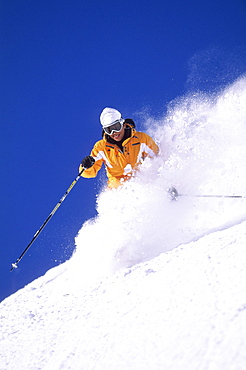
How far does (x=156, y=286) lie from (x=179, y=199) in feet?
10.5

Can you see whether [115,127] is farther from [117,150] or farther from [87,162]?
[87,162]

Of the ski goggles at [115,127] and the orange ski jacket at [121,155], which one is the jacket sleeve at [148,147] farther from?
the ski goggles at [115,127]

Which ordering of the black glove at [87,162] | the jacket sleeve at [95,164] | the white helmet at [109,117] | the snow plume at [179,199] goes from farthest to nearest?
the jacket sleeve at [95,164] → the black glove at [87,162] → the white helmet at [109,117] → the snow plume at [179,199]

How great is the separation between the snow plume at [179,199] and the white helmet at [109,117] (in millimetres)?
1189

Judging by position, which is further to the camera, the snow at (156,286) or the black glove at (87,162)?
the black glove at (87,162)

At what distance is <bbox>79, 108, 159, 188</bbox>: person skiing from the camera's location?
18.0 ft

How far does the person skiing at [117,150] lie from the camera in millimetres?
5496

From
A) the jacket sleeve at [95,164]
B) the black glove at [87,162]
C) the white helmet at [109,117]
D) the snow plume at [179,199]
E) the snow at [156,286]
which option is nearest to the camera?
the snow at [156,286]

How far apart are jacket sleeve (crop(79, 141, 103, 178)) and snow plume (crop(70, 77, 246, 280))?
54 cm

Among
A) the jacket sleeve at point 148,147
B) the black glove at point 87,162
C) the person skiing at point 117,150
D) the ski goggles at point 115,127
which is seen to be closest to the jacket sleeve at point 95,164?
the person skiing at point 117,150

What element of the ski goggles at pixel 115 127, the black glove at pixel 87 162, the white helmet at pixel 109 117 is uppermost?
the white helmet at pixel 109 117

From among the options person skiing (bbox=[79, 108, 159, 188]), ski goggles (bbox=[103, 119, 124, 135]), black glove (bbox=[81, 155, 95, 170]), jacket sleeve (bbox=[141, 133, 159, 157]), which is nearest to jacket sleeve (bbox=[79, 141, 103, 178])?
person skiing (bbox=[79, 108, 159, 188])

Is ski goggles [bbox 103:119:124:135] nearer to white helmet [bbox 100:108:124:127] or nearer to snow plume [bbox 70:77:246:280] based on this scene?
white helmet [bbox 100:108:124:127]

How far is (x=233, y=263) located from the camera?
190cm
